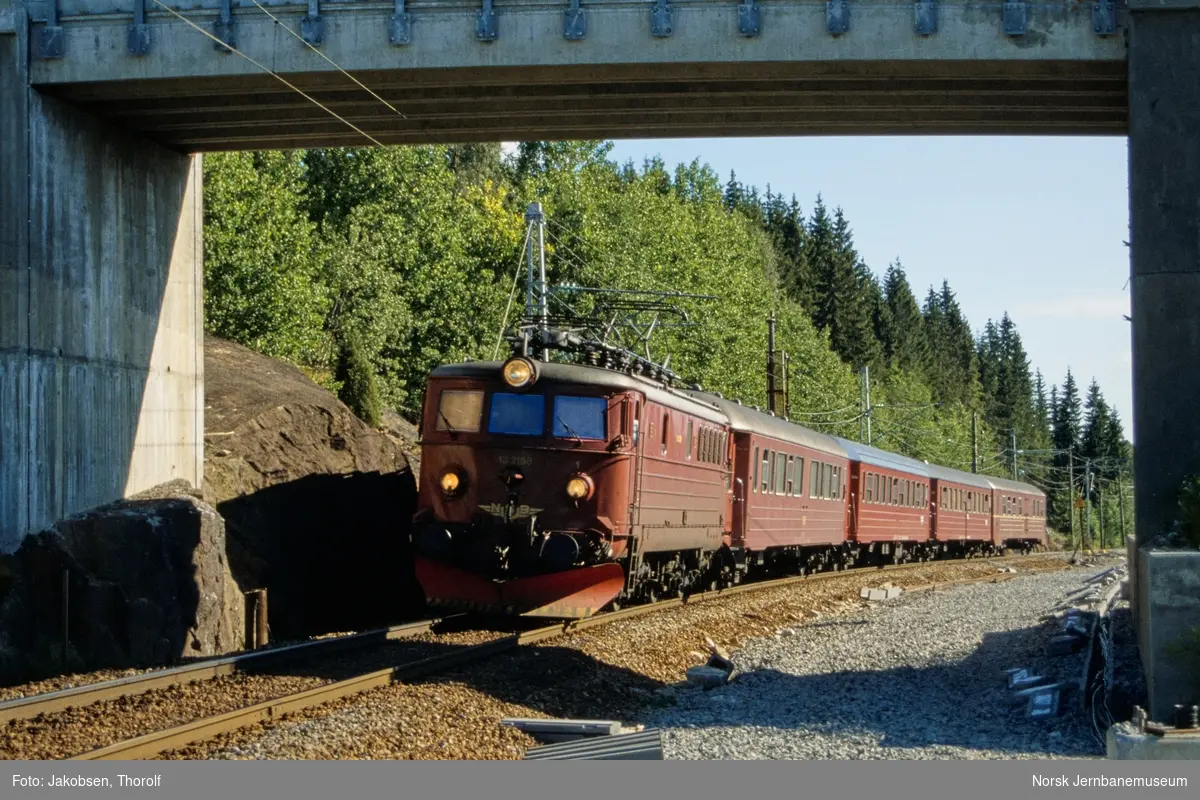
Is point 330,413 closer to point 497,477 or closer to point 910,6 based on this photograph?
point 497,477

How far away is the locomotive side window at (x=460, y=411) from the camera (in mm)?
16609

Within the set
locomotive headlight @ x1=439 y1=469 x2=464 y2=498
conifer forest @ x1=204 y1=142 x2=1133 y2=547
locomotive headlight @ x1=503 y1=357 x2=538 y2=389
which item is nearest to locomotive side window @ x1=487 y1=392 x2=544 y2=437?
locomotive headlight @ x1=503 y1=357 x2=538 y2=389

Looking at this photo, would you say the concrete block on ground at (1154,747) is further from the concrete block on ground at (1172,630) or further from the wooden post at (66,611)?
the wooden post at (66,611)

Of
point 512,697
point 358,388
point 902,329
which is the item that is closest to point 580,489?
point 512,697

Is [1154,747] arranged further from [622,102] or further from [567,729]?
[622,102]

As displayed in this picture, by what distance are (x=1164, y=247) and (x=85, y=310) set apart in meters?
13.0

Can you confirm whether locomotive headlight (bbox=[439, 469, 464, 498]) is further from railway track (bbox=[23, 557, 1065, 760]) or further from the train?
railway track (bbox=[23, 557, 1065, 760])

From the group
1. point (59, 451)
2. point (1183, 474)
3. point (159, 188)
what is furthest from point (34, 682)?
point (1183, 474)

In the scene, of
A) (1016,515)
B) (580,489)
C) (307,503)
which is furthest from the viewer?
(1016,515)

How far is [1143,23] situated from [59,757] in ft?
43.3

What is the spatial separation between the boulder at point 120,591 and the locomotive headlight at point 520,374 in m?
4.55

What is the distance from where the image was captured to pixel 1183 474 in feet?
48.5

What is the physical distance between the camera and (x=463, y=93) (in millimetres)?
18641

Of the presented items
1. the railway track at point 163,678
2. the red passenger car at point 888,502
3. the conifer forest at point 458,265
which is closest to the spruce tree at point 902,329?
the conifer forest at point 458,265
